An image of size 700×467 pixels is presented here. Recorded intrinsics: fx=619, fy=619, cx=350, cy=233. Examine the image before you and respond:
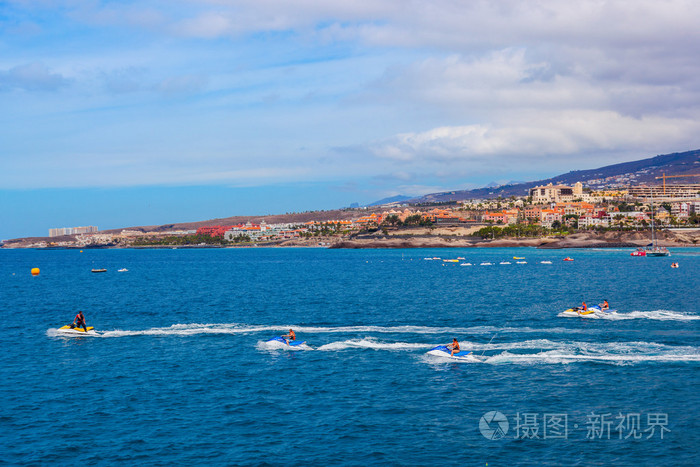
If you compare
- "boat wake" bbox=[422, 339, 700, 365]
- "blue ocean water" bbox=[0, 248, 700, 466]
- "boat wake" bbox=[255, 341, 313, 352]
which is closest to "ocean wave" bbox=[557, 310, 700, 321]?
"blue ocean water" bbox=[0, 248, 700, 466]

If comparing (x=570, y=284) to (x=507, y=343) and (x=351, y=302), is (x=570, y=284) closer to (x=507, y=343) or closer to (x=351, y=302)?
(x=351, y=302)

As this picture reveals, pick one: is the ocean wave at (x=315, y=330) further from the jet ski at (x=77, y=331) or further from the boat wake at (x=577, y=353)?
the boat wake at (x=577, y=353)

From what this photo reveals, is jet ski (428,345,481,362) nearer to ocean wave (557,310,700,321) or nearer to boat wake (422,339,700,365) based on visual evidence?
boat wake (422,339,700,365)

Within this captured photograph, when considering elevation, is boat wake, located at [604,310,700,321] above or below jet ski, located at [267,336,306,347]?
below

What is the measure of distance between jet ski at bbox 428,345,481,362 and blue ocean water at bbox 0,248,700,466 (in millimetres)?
585

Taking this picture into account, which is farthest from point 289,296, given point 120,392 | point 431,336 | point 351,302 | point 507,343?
point 120,392

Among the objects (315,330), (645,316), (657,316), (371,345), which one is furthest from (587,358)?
(315,330)

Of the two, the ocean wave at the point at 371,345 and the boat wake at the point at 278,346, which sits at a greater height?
the boat wake at the point at 278,346

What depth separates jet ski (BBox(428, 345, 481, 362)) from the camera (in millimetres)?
43969

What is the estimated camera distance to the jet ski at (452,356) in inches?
1731

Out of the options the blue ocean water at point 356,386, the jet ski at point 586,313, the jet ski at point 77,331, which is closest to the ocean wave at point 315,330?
the blue ocean water at point 356,386

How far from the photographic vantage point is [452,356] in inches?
1737

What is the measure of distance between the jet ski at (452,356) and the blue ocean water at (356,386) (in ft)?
1.92

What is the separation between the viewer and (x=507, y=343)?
48938 mm
